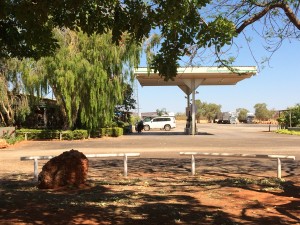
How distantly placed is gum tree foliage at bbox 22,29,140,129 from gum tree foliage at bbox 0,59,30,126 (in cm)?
140

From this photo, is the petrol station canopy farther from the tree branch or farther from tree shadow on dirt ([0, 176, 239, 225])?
tree shadow on dirt ([0, 176, 239, 225])

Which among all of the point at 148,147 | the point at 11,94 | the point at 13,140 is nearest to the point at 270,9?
the point at 148,147

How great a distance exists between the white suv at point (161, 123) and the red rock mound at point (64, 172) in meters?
43.3

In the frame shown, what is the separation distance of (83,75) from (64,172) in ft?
67.2

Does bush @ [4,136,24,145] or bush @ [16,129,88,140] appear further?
bush @ [16,129,88,140]

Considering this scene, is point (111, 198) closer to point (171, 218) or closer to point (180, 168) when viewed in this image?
point (171, 218)

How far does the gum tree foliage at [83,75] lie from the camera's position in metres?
28.9

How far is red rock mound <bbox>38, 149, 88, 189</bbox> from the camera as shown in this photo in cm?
922

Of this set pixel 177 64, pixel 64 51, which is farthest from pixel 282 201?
pixel 64 51

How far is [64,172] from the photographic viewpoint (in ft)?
30.3

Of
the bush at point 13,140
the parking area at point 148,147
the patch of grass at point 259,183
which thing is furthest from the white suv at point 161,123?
the patch of grass at point 259,183

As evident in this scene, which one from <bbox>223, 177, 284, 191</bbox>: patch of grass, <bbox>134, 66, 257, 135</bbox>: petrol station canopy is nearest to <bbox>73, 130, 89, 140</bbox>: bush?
<bbox>134, 66, 257, 135</bbox>: petrol station canopy

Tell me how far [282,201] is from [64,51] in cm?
2384

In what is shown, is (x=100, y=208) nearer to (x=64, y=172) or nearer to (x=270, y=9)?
(x=64, y=172)
